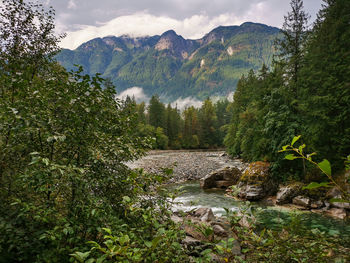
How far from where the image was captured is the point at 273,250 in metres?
2.18

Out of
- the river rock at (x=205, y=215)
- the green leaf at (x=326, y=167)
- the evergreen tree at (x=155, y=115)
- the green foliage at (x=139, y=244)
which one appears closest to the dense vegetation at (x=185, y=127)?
the evergreen tree at (x=155, y=115)

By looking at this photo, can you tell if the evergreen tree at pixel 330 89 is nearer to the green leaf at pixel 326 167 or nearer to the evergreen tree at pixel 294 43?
the evergreen tree at pixel 294 43

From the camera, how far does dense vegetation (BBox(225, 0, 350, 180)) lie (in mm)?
11578

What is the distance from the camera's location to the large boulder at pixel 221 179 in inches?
612

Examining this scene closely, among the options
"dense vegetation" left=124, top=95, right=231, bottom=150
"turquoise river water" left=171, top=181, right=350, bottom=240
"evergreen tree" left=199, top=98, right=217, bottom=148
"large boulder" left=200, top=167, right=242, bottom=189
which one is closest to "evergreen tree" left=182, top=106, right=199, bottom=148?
"dense vegetation" left=124, top=95, right=231, bottom=150

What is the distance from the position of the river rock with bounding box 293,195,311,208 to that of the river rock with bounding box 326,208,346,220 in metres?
0.89

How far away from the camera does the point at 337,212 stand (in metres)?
9.20

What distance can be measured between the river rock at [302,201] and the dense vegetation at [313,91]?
2.58 m

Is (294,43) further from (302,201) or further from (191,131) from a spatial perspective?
(191,131)

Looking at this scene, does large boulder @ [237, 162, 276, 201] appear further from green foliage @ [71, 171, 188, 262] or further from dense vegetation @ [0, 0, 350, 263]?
green foliage @ [71, 171, 188, 262]

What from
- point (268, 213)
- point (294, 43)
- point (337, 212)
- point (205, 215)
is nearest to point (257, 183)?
point (268, 213)

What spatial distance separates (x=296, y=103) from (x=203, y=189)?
9.47 meters

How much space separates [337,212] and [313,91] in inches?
309

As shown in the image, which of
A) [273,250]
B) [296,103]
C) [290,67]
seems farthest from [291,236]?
[290,67]
